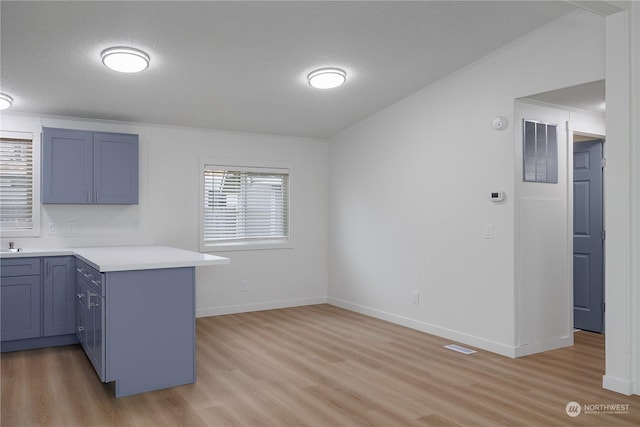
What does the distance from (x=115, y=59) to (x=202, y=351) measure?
8.40 ft

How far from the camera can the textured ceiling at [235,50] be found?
3.33m

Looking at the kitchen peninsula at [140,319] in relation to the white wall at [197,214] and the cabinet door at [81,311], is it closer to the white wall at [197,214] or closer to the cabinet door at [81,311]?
the cabinet door at [81,311]

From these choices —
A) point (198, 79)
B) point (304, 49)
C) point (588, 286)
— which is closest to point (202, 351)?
point (198, 79)

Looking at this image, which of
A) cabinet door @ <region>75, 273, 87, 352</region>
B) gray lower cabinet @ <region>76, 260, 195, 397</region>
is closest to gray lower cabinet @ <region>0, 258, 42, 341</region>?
cabinet door @ <region>75, 273, 87, 352</region>

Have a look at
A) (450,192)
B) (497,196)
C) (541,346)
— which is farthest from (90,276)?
(541,346)

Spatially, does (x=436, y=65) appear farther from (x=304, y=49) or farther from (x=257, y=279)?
(x=257, y=279)

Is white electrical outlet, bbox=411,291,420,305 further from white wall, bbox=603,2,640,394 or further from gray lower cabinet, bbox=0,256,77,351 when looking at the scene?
gray lower cabinet, bbox=0,256,77,351

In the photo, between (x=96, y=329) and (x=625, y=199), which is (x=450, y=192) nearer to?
(x=625, y=199)

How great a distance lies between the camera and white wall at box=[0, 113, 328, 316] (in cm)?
505

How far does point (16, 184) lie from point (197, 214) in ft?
6.11

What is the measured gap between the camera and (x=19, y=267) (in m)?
4.30

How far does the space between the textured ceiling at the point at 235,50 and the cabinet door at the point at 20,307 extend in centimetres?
172

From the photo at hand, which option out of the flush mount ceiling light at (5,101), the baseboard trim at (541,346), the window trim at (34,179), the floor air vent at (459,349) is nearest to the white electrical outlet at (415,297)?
the floor air vent at (459,349)

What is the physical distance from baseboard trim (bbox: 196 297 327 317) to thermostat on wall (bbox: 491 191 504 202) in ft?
10.2
